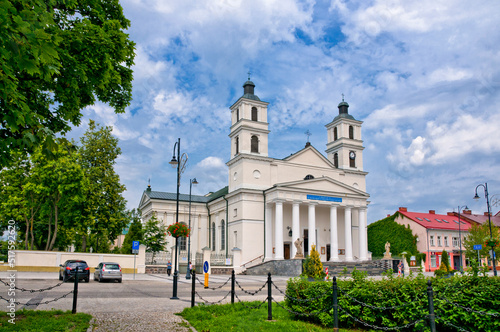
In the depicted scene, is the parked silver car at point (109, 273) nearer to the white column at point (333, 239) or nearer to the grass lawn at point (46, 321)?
the grass lawn at point (46, 321)

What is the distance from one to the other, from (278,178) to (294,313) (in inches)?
1346

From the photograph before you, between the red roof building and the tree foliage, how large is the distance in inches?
40.9

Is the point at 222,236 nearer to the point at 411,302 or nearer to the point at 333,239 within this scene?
the point at 333,239

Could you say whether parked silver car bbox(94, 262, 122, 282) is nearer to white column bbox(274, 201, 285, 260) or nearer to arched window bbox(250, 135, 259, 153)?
white column bbox(274, 201, 285, 260)

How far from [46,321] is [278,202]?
1266 inches

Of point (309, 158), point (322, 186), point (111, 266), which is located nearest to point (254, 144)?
point (309, 158)

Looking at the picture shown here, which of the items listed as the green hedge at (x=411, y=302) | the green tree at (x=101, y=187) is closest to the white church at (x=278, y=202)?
the green tree at (x=101, y=187)

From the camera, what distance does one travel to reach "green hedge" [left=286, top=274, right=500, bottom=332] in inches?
281

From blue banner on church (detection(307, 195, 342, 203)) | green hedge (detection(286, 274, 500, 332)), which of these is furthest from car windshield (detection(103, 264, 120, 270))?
blue banner on church (detection(307, 195, 342, 203))

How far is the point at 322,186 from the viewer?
43.1 metres

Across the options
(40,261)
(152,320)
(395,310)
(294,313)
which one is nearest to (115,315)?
(152,320)

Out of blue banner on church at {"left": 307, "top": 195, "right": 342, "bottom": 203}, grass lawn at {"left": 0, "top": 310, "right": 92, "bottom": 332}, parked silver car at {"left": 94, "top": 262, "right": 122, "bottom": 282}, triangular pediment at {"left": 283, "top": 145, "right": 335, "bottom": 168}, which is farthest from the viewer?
triangular pediment at {"left": 283, "top": 145, "right": 335, "bottom": 168}

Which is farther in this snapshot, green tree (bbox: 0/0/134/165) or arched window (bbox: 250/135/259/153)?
arched window (bbox: 250/135/259/153)

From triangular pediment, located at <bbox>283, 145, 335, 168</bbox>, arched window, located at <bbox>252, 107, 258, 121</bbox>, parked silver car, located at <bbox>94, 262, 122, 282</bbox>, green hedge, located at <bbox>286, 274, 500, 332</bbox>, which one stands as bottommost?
parked silver car, located at <bbox>94, 262, 122, 282</bbox>
